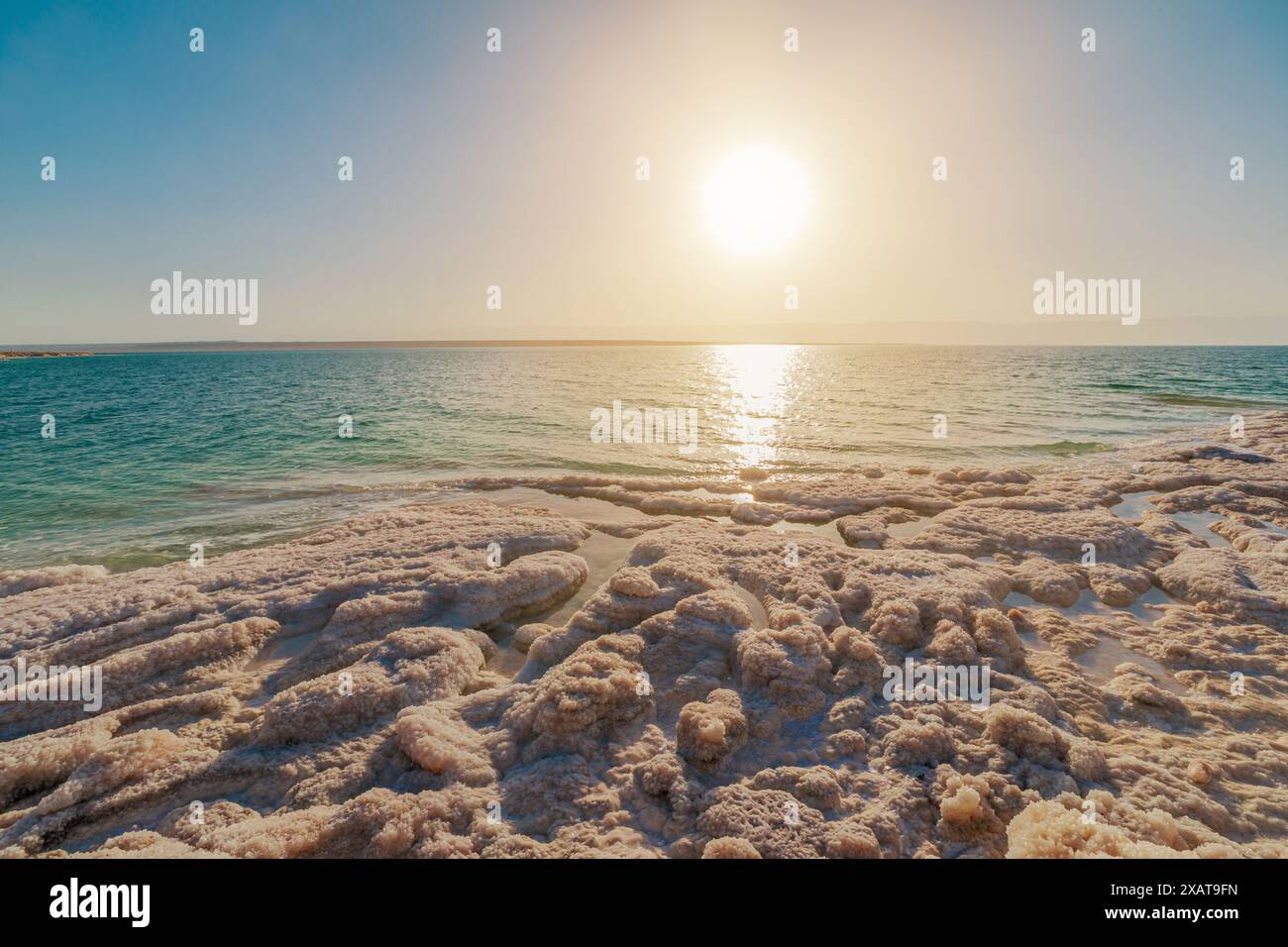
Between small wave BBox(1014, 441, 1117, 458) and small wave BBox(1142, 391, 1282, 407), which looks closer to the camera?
small wave BBox(1014, 441, 1117, 458)

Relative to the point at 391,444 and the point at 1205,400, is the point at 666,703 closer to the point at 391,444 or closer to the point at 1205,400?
the point at 391,444

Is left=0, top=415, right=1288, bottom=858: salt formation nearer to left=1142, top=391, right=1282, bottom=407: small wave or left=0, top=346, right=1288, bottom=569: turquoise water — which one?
left=0, top=346, right=1288, bottom=569: turquoise water

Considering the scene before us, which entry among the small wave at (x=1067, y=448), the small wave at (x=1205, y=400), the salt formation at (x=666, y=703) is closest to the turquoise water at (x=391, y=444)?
the small wave at (x=1067, y=448)

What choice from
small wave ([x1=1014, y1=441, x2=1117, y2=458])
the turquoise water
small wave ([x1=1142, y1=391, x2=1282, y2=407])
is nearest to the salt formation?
the turquoise water

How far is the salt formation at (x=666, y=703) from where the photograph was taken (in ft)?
11.8

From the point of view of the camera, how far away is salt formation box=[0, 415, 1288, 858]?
11.8ft

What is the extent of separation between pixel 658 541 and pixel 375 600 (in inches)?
159

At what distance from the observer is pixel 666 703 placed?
16.2ft

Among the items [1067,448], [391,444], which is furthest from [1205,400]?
[391,444]

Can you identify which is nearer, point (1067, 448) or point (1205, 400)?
point (1067, 448)

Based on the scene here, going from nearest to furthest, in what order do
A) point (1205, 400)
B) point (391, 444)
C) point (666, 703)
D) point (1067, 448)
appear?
point (666, 703)
point (1067, 448)
point (391, 444)
point (1205, 400)

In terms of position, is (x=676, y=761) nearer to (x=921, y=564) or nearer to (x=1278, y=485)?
(x=921, y=564)

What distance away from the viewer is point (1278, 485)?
37.0 ft
